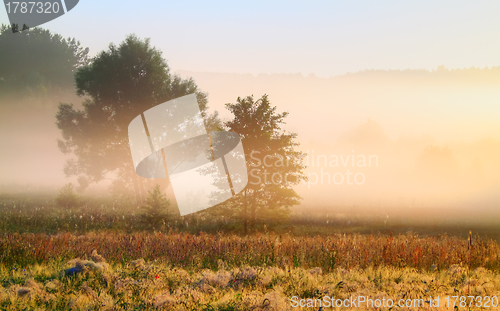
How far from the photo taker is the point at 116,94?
22844 millimetres

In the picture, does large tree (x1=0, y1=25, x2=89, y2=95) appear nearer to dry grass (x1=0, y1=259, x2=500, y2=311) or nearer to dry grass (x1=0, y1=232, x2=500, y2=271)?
dry grass (x1=0, y1=232, x2=500, y2=271)

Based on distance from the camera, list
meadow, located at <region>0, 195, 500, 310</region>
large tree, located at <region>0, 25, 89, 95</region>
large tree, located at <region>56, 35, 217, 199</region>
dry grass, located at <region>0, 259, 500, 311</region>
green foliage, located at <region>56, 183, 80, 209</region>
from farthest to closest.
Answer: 1. large tree, located at <region>0, 25, 89, 95</region>
2. large tree, located at <region>56, 35, 217, 199</region>
3. green foliage, located at <region>56, 183, 80, 209</region>
4. meadow, located at <region>0, 195, 500, 310</region>
5. dry grass, located at <region>0, 259, 500, 311</region>

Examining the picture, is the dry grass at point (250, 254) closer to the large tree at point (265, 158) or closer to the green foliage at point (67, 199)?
the large tree at point (265, 158)

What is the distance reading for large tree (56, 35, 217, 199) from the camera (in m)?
22.9

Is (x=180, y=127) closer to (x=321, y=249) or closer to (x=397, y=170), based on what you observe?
(x=321, y=249)

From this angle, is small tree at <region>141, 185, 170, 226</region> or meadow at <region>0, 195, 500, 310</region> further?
small tree at <region>141, 185, 170, 226</region>

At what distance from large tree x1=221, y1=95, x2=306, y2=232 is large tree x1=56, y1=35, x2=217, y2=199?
457 inches

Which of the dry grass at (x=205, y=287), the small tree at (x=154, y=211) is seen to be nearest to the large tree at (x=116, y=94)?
the small tree at (x=154, y=211)

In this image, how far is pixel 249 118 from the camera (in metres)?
13.9

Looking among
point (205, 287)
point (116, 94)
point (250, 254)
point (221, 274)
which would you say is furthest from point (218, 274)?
point (116, 94)

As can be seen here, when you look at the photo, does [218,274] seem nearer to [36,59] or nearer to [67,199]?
[67,199]

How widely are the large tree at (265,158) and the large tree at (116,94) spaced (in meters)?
11.6

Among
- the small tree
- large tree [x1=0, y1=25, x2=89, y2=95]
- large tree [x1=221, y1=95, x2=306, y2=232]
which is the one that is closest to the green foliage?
the small tree

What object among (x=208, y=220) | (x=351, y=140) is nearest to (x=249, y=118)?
(x=208, y=220)
